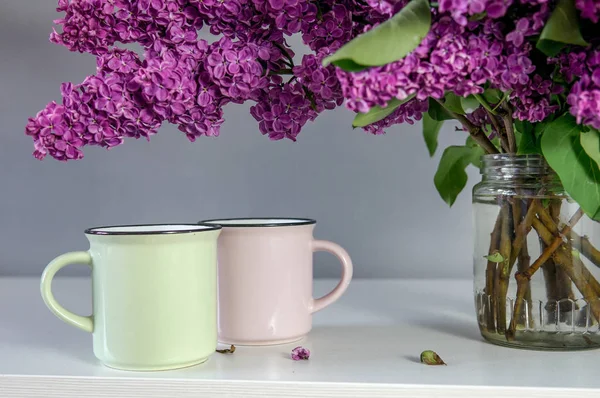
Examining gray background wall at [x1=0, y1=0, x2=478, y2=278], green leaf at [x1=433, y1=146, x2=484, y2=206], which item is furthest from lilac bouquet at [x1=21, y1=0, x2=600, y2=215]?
gray background wall at [x1=0, y1=0, x2=478, y2=278]

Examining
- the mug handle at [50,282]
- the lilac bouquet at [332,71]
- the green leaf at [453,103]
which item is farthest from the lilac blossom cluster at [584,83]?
the mug handle at [50,282]

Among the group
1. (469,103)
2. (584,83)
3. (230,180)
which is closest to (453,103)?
(469,103)

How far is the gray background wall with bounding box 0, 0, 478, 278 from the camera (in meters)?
1.19

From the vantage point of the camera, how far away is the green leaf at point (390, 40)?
0.47 meters

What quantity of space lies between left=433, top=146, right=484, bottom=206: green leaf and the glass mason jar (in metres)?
0.13

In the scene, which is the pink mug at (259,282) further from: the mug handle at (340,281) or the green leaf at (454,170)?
the green leaf at (454,170)

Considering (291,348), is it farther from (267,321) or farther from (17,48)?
(17,48)

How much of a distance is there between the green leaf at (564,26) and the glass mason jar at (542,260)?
7.3 inches

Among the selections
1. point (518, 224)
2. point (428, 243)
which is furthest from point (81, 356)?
point (428, 243)

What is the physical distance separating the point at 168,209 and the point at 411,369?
2.18 ft

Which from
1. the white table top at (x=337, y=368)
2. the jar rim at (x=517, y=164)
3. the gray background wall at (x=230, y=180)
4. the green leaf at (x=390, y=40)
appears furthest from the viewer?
the gray background wall at (x=230, y=180)

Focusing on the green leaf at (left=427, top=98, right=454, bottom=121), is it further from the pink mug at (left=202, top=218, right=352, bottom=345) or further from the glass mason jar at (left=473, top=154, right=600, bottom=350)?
the pink mug at (left=202, top=218, right=352, bottom=345)

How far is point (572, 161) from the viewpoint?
0.59 metres

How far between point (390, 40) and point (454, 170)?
372mm
